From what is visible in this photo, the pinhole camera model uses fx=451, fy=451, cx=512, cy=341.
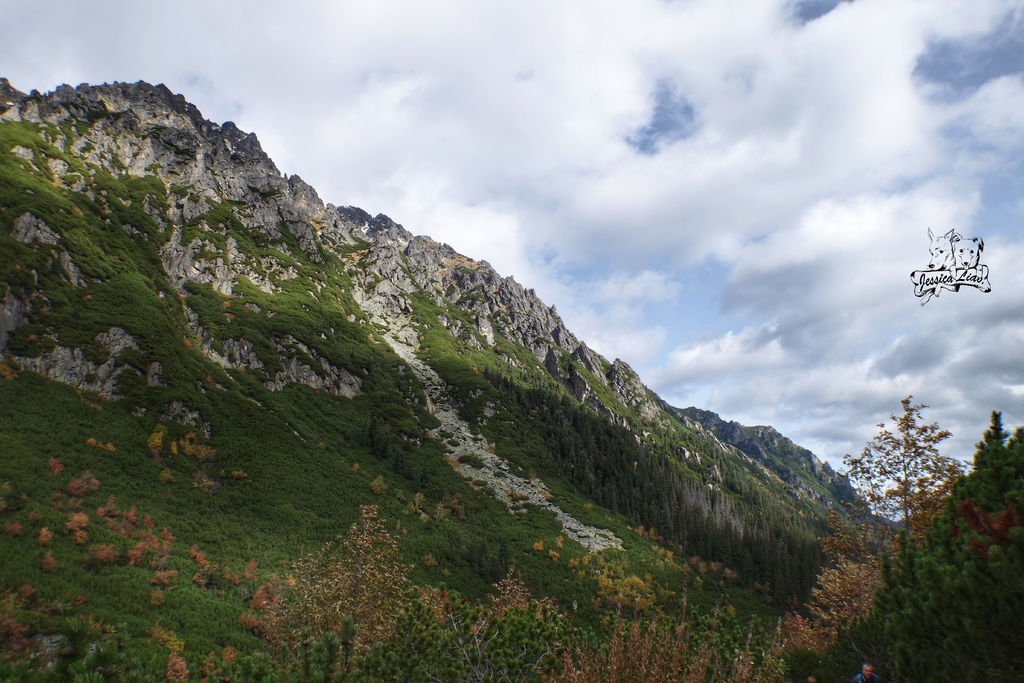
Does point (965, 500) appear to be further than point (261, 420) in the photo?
No

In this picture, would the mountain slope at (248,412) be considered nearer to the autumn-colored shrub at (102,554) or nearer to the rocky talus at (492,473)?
the rocky talus at (492,473)

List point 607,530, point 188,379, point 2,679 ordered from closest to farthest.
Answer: point 2,679 → point 188,379 → point 607,530

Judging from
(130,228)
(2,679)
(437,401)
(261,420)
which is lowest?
(2,679)

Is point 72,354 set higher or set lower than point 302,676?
higher

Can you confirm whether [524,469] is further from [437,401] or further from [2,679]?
[2,679]

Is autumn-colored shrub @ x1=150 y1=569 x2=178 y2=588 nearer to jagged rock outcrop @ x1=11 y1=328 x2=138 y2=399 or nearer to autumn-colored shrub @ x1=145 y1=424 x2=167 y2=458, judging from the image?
autumn-colored shrub @ x1=145 y1=424 x2=167 y2=458

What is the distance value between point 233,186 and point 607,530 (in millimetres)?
139953

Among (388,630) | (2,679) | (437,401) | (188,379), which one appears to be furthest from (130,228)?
(388,630)

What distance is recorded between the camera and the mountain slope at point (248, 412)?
3678 cm

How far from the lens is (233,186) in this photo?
135375 mm

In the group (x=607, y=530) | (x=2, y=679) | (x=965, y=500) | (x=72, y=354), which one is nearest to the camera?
(x=965, y=500)

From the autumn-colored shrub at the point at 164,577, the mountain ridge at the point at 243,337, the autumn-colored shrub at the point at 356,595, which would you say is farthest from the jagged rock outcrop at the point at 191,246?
the autumn-colored shrub at the point at 356,595

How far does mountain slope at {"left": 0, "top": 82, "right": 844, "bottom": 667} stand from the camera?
3678cm

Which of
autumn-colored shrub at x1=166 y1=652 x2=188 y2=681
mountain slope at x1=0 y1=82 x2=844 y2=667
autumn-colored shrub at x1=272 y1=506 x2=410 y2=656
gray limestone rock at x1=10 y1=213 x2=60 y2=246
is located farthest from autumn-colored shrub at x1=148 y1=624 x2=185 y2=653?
gray limestone rock at x1=10 y1=213 x2=60 y2=246
